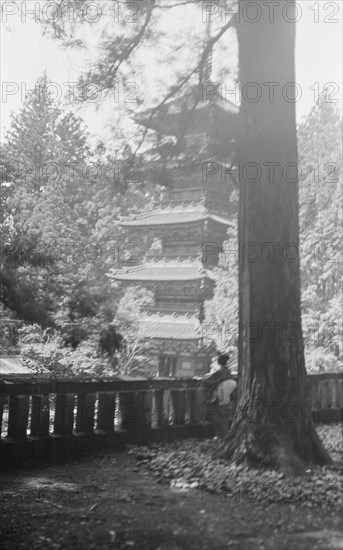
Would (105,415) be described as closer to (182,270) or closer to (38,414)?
(38,414)

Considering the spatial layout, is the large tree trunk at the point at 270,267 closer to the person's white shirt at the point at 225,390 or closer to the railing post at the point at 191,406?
the person's white shirt at the point at 225,390

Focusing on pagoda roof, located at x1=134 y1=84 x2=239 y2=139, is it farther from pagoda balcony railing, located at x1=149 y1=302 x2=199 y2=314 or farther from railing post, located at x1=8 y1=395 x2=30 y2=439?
pagoda balcony railing, located at x1=149 y1=302 x2=199 y2=314

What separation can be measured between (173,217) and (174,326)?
2947 millimetres

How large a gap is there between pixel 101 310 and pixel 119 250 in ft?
22.4

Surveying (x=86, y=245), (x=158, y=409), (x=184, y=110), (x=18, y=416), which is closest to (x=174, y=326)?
(x=86, y=245)

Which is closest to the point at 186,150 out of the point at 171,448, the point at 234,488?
the point at 171,448

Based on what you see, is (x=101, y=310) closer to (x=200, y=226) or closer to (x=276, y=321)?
(x=276, y=321)

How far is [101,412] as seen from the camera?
16.1ft

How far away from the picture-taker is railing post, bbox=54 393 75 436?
4660 mm

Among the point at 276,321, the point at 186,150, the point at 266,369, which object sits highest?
the point at 186,150

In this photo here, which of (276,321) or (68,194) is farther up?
(68,194)

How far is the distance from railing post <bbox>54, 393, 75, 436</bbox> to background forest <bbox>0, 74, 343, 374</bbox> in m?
2.10

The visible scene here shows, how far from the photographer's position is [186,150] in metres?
5.29

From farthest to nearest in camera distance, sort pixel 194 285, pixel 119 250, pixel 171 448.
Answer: pixel 194 285
pixel 119 250
pixel 171 448
